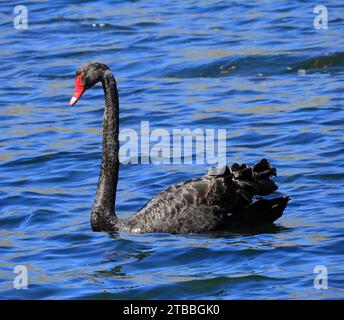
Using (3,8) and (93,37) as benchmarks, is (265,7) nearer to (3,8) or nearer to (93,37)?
(93,37)

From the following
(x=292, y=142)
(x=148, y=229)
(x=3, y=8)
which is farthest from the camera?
(x=3, y=8)

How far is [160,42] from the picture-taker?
57.3 ft

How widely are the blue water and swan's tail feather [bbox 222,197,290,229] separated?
101 millimetres

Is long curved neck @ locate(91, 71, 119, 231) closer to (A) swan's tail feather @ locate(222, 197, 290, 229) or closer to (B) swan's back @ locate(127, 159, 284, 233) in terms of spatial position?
(B) swan's back @ locate(127, 159, 284, 233)

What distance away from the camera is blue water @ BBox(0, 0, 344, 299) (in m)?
8.65

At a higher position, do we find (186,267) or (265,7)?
(265,7)

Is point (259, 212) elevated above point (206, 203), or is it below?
below

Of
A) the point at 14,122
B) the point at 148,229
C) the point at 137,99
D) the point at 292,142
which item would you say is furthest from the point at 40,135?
the point at 148,229

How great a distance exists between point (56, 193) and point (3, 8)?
364 inches

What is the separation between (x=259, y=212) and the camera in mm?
9602

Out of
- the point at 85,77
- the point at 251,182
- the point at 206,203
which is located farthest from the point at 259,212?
the point at 85,77

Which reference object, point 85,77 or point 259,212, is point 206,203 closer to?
point 259,212

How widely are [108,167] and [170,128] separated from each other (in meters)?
3.31

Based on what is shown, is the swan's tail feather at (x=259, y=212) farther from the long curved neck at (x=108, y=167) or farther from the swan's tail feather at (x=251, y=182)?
the long curved neck at (x=108, y=167)
